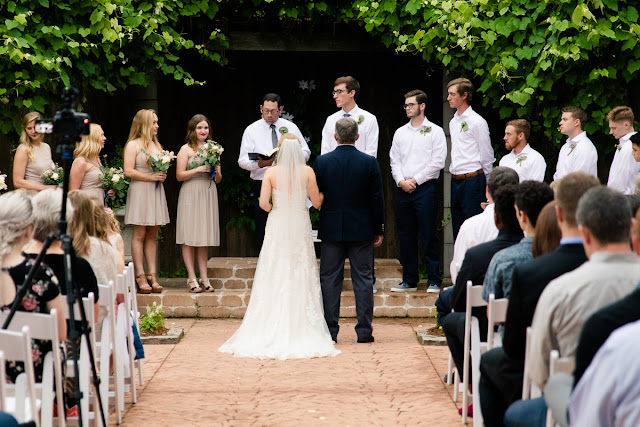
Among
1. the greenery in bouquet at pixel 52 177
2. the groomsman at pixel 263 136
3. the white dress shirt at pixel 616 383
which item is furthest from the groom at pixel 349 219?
the white dress shirt at pixel 616 383

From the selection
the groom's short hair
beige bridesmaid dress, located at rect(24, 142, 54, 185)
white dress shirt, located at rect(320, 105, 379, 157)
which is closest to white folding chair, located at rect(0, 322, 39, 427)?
the groom's short hair

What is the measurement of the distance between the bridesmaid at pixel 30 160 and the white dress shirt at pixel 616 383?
6.79 meters

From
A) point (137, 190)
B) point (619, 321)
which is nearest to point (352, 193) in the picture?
point (137, 190)

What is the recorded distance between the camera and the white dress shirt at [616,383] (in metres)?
2.44

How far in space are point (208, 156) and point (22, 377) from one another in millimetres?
5424

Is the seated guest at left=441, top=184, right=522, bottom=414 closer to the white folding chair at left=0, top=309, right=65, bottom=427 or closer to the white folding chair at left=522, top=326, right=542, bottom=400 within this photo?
the white folding chair at left=522, top=326, right=542, bottom=400

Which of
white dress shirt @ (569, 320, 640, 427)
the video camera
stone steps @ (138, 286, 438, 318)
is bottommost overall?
stone steps @ (138, 286, 438, 318)

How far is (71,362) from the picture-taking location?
5.01m

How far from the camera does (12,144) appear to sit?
366 inches

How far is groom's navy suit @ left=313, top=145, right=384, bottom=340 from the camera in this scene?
7570 millimetres

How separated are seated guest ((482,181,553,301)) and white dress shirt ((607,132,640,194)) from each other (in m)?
3.17

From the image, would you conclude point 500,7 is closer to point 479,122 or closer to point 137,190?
point 479,122

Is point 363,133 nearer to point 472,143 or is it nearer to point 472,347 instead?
point 472,143

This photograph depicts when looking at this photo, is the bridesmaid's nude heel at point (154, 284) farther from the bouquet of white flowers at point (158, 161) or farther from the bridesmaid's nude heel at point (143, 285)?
the bouquet of white flowers at point (158, 161)
